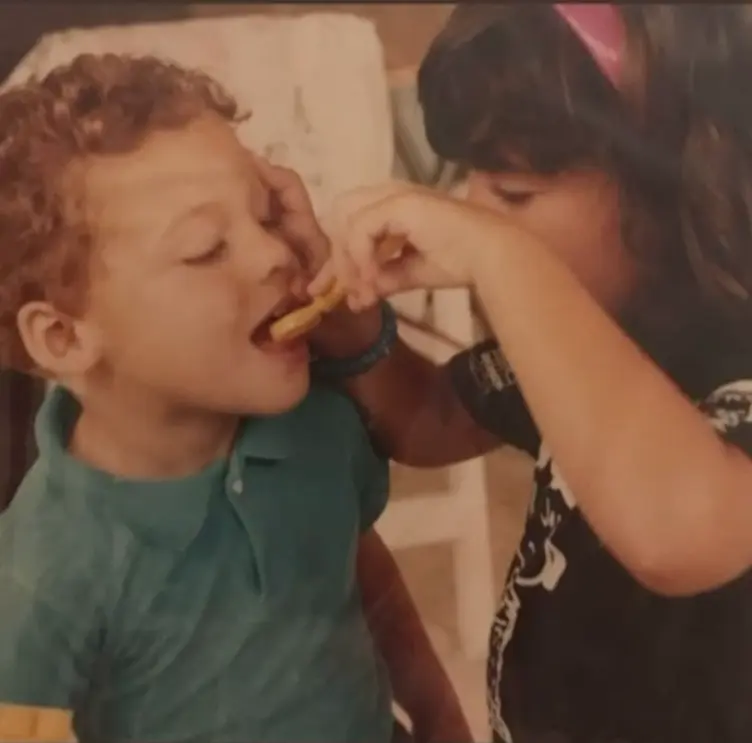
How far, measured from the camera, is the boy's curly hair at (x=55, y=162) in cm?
46

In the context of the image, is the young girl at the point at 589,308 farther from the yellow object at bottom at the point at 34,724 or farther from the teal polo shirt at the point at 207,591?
the yellow object at bottom at the point at 34,724

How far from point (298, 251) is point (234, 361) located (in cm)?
5

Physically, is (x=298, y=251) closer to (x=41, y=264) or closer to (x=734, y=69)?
(x=41, y=264)

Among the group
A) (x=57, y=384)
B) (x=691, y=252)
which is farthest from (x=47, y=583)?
(x=691, y=252)

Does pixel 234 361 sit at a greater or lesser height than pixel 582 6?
lesser

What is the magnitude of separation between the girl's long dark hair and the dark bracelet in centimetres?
8

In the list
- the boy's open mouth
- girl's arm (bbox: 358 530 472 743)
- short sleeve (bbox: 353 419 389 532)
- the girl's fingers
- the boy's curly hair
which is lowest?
girl's arm (bbox: 358 530 472 743)

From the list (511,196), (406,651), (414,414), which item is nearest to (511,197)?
(511,196)

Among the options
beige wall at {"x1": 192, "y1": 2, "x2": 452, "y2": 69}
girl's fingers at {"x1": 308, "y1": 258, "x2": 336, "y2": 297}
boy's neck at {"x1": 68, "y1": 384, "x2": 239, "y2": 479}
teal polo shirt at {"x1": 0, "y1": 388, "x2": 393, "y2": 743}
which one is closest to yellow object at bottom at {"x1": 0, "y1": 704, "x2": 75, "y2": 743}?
teal polo shirt at {"x1": 0, "y1": 388, "x2": 393, "y2": 743}

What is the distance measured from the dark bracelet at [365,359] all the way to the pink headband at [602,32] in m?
0.14

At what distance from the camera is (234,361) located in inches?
19.1

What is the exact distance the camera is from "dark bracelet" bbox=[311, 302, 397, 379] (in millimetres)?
503

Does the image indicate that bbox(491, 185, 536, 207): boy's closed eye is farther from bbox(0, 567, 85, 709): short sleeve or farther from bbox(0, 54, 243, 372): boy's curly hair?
bbox(0, 567, 85, 709): short sleeve

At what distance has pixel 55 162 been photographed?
1.52 ft
